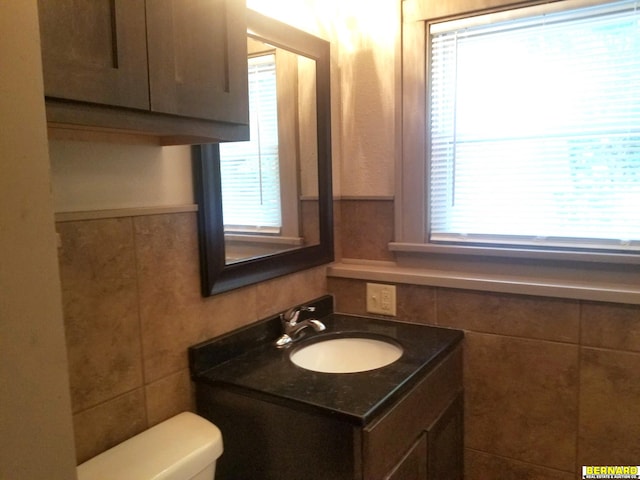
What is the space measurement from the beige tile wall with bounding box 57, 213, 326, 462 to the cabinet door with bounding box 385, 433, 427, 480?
573 mm

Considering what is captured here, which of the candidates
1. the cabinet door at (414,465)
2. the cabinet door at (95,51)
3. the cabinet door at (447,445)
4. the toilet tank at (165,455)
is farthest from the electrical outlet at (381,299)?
the cabinet door at (95,51)

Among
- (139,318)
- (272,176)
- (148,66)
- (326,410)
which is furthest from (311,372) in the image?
(148,66)

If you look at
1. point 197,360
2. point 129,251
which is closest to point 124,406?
point 197,360

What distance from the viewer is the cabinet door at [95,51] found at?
0.68m

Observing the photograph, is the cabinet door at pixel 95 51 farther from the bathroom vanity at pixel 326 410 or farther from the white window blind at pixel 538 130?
the white window blind at pixel 538 130

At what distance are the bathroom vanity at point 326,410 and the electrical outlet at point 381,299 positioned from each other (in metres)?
0.19

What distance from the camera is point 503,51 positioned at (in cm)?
156

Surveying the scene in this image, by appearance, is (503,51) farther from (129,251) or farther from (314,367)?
(129,251)

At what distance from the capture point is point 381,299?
1.77m

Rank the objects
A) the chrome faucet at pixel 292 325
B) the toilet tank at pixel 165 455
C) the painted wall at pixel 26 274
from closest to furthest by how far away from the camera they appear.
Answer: the painted wall at pixel 26 274 → the toilet tank at pixel 165 455 → the chrome faucet at pixel 292 325

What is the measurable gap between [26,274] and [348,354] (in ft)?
4.21

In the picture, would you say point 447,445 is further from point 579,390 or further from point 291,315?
point 291,315

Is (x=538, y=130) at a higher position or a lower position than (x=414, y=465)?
higher

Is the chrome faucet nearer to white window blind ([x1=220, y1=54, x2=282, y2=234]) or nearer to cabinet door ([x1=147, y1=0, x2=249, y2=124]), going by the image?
white window blind ([x1=220, y1=54, x2=282, y2=234])
